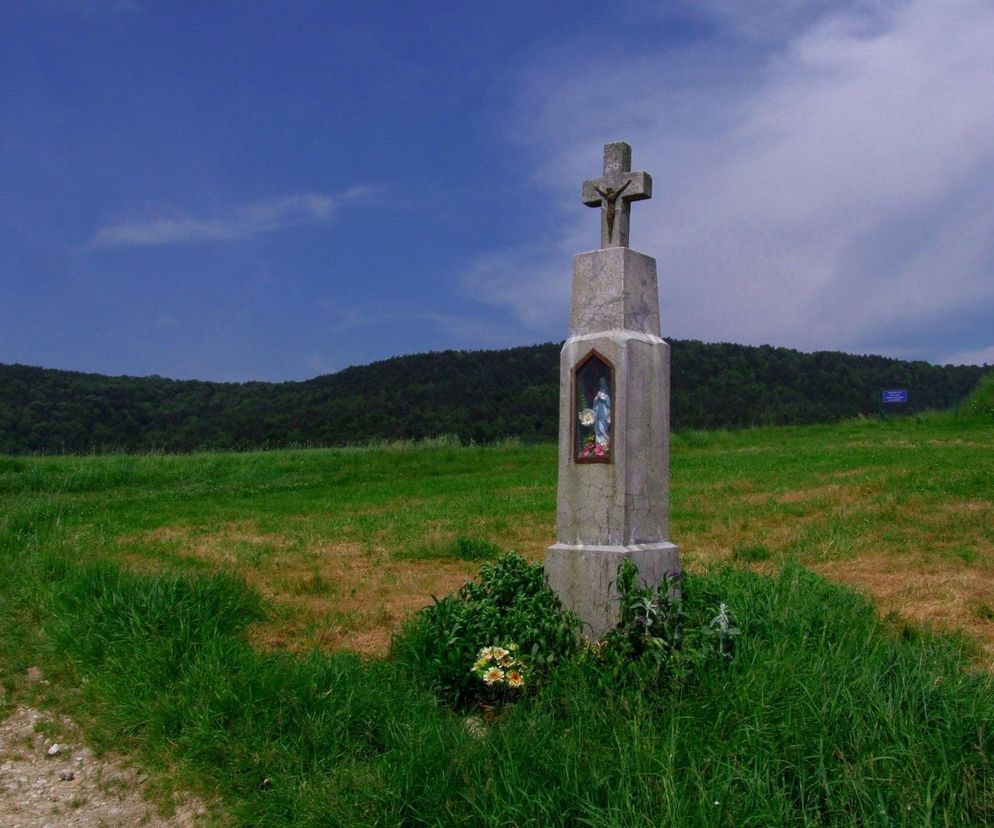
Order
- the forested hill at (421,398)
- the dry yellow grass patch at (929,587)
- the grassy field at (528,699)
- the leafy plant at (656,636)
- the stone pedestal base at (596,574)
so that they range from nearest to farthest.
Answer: the grassy field at (528,699), the leafy plant at (656,636), the stone pedestal base at (596,574), the dry yellow grass patch at (929,587), the forested hill at (421,398)

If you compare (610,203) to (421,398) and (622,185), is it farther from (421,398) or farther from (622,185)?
(421,398)

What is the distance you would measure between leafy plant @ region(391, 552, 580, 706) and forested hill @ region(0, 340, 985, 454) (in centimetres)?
2202

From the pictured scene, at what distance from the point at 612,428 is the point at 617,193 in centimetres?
159

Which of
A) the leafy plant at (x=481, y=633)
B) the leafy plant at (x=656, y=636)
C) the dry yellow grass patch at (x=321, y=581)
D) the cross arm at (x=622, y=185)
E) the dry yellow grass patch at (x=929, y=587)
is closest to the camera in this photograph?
the leafy plant at (x=656, y=636)

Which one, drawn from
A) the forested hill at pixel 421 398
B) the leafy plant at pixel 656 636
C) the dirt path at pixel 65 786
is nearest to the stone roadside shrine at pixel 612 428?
the leafy plant at pixel 656 636

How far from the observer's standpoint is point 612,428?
573cm

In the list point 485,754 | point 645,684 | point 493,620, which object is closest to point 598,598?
point 493,620

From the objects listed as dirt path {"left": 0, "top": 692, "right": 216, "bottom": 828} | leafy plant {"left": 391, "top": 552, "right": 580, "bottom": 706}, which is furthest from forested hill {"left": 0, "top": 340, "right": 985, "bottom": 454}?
dirt path {"left": 0, "top": 692, "right": 216, "bottom": 828}

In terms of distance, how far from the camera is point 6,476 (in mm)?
18000

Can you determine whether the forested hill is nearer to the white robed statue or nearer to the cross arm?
the cross arm

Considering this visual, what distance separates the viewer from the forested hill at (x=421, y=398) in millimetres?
34031

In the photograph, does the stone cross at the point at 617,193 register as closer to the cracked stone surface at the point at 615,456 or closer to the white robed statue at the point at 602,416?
the cracked stone surface at the point at 615,456

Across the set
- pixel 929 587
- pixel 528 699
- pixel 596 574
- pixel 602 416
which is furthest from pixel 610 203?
pixel 929 587

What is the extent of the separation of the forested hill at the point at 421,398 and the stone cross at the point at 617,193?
71.9 feet
